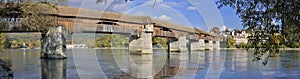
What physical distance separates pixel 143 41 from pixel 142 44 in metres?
0.66

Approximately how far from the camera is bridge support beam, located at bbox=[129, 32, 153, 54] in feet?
157

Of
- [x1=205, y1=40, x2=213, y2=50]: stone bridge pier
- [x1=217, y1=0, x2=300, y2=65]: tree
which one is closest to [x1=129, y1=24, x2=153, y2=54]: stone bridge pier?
[x1=217, y1=0, x2=300, y2=65]: tree

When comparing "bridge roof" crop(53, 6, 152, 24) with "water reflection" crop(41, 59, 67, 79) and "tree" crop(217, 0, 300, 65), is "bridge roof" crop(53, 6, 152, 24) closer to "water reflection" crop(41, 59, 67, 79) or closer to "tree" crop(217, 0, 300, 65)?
"water reflection" crop(41, 59, 67, 79)

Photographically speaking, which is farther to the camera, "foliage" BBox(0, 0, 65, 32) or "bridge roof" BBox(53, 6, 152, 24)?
"bridge roof" BBox(53, 6, 152, 24)

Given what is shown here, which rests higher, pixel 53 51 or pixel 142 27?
pixel 142 27

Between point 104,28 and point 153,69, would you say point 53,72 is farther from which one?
point 104,28

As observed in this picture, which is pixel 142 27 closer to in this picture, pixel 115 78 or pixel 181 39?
pixel 181 39

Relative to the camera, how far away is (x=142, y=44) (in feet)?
159

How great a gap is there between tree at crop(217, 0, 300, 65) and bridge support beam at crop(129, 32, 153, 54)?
40.1m

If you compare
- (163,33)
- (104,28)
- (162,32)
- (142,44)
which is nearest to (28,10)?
(104,28)

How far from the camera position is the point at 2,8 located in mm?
15367

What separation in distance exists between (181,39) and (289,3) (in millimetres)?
63181

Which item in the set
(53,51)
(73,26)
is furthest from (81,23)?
(53,51)

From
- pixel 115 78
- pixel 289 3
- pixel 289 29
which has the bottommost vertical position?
pixel 115 78
